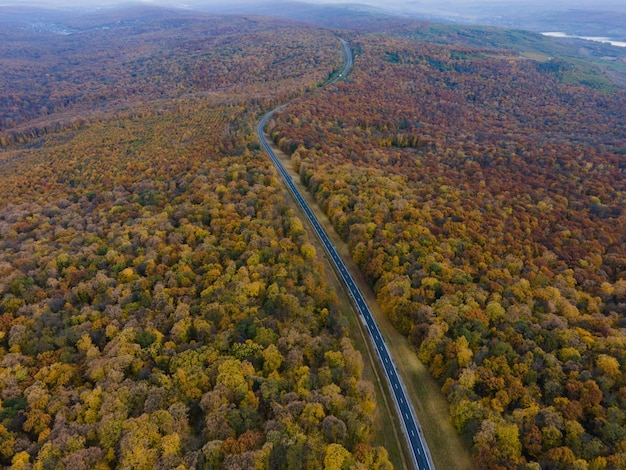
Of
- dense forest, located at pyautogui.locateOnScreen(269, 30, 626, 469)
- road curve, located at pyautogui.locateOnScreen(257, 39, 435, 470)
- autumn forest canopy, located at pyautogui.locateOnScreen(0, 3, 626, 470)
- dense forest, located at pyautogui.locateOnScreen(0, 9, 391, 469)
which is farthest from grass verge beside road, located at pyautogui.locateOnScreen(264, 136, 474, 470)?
dense forest, located at pyautogui.locateOnScreen(0, 9, 391, 469)

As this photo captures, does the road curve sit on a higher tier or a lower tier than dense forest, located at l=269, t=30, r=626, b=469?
lower

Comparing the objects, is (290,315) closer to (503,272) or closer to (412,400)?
(412,400)

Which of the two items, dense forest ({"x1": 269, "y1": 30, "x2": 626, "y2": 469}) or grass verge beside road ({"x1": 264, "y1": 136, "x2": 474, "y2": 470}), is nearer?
dense forest ({"x1": 269, "y1": 30, "x2": 626, "y2": 469})

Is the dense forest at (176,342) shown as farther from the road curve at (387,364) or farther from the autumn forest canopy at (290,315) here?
the road curve at (387,364)

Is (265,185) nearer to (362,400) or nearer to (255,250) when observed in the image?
(255,250)


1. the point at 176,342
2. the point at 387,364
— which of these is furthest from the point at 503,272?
the point at 176,342

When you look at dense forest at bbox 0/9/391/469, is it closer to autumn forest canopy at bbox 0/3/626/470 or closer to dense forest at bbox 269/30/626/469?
autumn forest canopy at bbox 0/3/626/470

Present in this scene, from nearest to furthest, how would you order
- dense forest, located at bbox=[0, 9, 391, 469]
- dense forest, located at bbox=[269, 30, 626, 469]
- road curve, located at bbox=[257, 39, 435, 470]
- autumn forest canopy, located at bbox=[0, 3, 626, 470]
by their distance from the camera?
dense forest, located at bbox=[0, 9, 391, 469] < autumn forest canopy, located at bbox=[0, 3, 626, 470] < dense forest, located at bbox=[269, 30, 626, 469] < road curve, located at bbox=[257, 39, 435, 470]

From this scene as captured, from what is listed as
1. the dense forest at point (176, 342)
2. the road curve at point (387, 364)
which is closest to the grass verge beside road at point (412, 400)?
the road curve at point (387, 364)

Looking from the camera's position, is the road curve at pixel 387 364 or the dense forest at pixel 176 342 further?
the road curve at pixel 387 364
